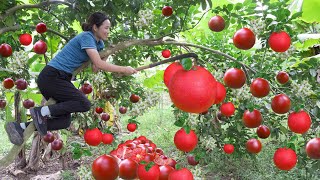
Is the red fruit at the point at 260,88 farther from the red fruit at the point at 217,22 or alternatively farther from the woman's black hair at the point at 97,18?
the woman's black hair at the point at 97,18

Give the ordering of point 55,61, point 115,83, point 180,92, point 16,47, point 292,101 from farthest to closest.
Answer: point 115,83 < point 16,47 < point 55,61 < point 292,101 < point 180,92

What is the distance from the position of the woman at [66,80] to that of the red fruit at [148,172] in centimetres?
78

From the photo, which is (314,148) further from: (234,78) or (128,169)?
(128,169)

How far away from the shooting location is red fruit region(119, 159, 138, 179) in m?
2.03

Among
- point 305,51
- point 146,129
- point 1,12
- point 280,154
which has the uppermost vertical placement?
point 1,12

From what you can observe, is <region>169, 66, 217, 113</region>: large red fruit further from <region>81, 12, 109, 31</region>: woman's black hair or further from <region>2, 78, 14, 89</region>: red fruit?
<region>2, 78, 14, 89</region>: red fruit

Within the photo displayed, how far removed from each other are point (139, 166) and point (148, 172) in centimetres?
10

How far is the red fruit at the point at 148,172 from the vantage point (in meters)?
1.93

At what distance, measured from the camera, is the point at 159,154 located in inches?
86.4

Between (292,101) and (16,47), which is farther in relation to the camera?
(16,47)

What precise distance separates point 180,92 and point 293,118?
120 centimetres

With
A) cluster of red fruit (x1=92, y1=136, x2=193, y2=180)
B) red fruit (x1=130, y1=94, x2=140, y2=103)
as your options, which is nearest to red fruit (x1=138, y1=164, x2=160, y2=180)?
cluster of red fruit (x1=92, y1=136, x2=193, y2=180)

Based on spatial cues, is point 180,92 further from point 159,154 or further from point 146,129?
point 146,129

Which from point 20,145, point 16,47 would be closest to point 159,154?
point 20,145
